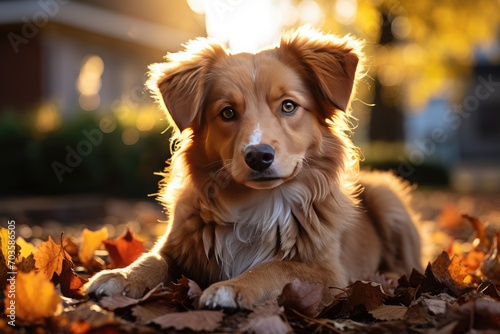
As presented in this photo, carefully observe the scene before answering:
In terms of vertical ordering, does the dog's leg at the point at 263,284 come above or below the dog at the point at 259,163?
below

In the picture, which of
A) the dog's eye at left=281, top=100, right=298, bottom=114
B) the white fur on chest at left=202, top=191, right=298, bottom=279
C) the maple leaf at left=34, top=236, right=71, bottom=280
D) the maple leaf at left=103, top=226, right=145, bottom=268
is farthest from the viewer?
the maple leaf at left=103, top=226, right=145, bottom=268

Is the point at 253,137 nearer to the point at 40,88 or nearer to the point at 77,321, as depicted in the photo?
the point at 77,321

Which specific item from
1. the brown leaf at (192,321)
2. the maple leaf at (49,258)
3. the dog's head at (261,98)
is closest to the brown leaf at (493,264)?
the dog's head at (261,98)

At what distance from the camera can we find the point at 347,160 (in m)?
3.63

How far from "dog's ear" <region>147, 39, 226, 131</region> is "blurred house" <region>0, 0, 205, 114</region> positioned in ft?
35.5

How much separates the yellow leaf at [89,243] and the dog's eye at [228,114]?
1073mm

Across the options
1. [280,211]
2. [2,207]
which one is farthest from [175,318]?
[2,207]

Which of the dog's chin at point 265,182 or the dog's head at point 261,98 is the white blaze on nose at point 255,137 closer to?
the dog's head at point 261,98

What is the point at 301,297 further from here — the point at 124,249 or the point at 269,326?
the point at 124,249

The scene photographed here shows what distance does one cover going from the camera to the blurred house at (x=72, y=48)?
1669cm

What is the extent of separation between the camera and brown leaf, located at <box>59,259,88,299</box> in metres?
2.90

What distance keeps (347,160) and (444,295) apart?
99 cm

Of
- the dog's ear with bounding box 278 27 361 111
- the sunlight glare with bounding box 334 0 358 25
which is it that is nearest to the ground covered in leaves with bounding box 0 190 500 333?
the dog's ear with bounding box 278 27 361 111

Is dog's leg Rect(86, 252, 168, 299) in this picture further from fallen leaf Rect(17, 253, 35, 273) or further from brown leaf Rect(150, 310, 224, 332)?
brown leaf Rect(150, 310, 224, 332)
